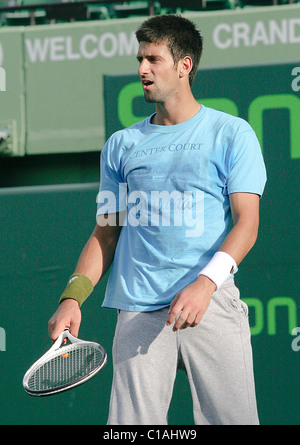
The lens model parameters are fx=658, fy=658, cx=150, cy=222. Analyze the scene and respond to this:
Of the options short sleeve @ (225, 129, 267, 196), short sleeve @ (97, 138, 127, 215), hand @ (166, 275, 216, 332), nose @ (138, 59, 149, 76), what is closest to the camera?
hand @ (166, 275, 216, 332)

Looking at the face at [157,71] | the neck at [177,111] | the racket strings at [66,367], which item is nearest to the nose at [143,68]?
the face at [157,71]

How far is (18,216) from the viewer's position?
11.9ft

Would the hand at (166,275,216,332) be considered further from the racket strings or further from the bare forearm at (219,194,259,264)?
the racket strings

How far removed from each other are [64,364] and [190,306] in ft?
1.65

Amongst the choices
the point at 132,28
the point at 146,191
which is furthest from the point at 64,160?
the point at 146,191

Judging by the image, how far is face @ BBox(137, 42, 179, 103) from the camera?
2350mm

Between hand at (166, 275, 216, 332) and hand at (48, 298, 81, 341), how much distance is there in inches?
14.7

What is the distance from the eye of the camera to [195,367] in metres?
2.20

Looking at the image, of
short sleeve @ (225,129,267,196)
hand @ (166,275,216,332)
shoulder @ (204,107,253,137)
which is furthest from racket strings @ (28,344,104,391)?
shoulder @ (204,107,253,137)

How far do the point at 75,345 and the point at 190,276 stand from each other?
44 centimetres

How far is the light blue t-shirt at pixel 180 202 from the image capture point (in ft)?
7.27

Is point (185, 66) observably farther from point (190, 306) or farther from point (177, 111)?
point (190, 306)

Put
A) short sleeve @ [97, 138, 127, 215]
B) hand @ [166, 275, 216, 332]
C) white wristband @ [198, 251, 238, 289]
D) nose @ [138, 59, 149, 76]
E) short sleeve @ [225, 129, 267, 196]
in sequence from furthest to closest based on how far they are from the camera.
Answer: short sleeve @ [97, 138, 127, 215]
nose @ [138, 59, 149, 76]
short sleeve @ [225, 129, 267, 196]
white wristband @ [198, 251, 238, 289]
hand @ [166, 275, 216, 332]
